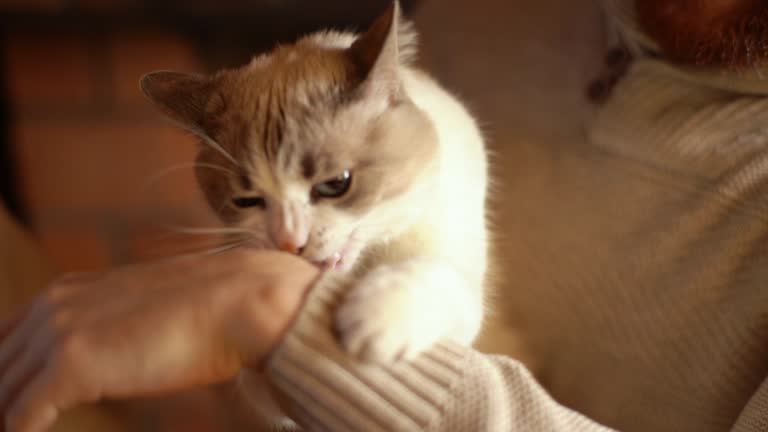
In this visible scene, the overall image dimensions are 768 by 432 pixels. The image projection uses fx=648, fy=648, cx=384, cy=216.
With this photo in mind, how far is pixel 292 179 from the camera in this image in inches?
28.0

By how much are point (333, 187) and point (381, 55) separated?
0.15 metres

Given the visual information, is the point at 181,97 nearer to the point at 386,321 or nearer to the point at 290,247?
the point at 290,247

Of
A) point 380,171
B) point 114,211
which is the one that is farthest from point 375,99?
point 114,211

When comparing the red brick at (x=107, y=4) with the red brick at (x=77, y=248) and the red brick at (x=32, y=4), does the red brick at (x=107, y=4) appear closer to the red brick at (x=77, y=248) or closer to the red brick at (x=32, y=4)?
the red brick at (x=32, y=4)

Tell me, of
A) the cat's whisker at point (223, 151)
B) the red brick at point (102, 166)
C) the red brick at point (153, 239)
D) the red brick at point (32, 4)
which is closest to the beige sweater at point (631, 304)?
the cat's whisker at point (223, 151)

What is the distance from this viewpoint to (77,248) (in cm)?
174

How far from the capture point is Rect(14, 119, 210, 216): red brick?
1678 mm

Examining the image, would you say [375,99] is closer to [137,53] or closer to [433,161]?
[433,161]

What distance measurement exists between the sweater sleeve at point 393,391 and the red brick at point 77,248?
4.33 feet

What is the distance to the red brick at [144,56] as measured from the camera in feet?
5.34

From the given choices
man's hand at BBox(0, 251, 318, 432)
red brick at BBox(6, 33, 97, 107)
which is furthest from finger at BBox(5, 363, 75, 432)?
red brick at BBox(6, 33, 97, 107)

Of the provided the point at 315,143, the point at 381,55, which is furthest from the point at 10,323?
the point at 381,55

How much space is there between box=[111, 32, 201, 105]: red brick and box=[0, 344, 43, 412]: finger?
1139 millimetres

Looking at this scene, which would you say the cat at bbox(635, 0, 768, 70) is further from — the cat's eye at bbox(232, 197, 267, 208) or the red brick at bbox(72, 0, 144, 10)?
the red brick at bbox(72, 0, 144, 10)
